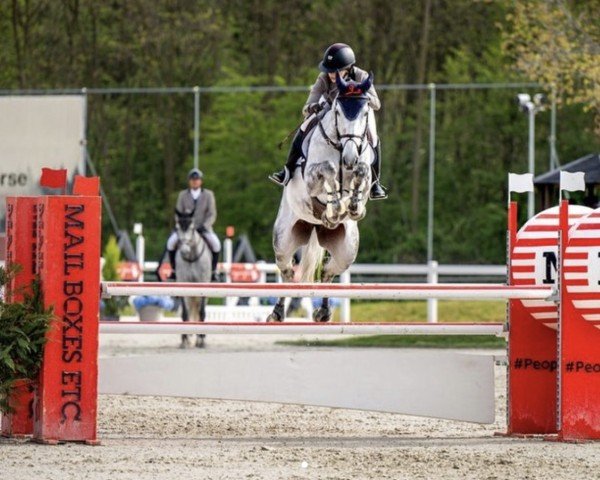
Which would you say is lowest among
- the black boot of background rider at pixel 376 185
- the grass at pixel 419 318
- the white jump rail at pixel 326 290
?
the grass at pixel 419 318

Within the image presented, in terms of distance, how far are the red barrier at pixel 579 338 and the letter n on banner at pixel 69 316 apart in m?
2.40

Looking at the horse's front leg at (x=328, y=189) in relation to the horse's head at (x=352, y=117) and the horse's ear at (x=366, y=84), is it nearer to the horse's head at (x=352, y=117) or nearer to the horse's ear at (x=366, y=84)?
the horse's head at (x=352, y=117)

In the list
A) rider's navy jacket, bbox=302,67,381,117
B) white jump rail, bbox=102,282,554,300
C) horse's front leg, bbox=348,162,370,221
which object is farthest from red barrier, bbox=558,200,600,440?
rider's navy jacket, bbox=302,67,381,117

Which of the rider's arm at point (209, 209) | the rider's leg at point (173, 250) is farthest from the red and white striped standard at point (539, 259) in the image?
the rider's leg at point (173, 250)

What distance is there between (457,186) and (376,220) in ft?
6.29

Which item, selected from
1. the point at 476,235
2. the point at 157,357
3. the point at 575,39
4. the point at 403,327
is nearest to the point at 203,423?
the point at 157,357

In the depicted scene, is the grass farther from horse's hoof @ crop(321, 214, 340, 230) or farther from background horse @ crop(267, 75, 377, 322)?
horse's hoof @ crop(321, 214, 340, 230)

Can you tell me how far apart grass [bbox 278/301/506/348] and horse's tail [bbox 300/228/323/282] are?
7.01 m

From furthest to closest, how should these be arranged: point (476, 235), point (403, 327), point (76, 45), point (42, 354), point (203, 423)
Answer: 1. point (76, 45)
2. point (476, 235)
3. point (203, 423)
4. point (403, 327)
5. point (42, 354)

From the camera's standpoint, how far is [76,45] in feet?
112

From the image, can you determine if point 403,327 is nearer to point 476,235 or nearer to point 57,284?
point 57,284

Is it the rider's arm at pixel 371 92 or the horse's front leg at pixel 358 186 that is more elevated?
the rider's arm at pixel 371 92

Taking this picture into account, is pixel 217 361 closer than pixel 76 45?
Yes

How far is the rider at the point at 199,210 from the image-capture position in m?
17.2
